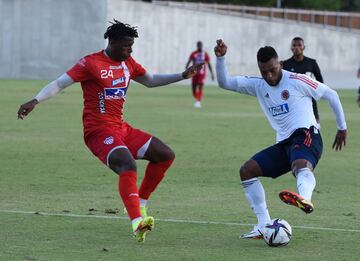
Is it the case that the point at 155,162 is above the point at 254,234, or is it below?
above

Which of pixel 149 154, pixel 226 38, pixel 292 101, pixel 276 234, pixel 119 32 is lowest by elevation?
pixel 226 38

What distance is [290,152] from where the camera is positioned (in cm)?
1024

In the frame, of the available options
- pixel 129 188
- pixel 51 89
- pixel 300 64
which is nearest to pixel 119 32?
pixel 51 89

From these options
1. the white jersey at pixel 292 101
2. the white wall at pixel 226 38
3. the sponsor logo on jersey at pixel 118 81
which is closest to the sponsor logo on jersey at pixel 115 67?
the sponsor logo on jersey at pixel 118 81

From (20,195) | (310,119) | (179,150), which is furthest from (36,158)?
(310,119)

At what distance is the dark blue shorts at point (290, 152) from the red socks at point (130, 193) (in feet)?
4.07

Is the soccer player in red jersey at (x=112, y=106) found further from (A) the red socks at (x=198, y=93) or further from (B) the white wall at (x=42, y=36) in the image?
(B) the white wall at (x=42, y=36)

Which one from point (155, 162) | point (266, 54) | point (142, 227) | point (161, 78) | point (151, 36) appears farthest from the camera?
point (151, 36)

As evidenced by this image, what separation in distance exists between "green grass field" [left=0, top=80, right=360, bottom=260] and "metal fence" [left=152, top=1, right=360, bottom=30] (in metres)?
42.8

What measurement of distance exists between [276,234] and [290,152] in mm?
849

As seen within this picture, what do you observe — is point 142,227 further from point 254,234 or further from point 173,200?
point 173,200

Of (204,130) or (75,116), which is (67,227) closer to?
(204,130)

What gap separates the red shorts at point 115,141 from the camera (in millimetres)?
10367

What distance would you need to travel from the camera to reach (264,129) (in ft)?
81.7
